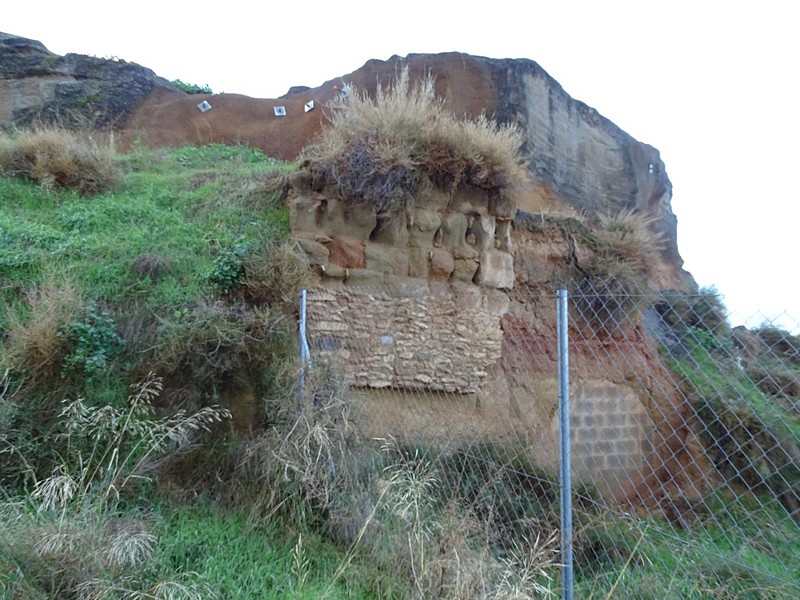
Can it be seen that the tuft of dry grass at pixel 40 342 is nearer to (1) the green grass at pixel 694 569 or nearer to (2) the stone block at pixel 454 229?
(2) the stone block at pixel 454 229

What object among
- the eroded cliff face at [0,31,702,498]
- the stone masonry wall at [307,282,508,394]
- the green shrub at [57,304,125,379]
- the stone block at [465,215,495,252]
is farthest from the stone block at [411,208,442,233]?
the green shrub at [57,304,125,379]

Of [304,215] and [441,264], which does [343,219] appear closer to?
[304,215]

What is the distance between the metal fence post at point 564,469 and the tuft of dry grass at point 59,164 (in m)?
7.20

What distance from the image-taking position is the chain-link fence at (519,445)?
139 inches

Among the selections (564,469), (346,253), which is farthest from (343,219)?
(564,469)

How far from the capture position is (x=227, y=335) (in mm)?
4992

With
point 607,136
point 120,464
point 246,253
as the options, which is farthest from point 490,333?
point 607,136

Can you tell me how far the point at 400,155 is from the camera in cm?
621

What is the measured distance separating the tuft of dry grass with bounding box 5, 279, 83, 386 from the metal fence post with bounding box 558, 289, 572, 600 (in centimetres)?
405

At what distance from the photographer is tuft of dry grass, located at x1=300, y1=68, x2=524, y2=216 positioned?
6.26m

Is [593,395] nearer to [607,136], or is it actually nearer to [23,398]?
[23,398]

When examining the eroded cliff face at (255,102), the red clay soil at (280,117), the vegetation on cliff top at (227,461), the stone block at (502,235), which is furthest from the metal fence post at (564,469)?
the red clay soil at (280,117)

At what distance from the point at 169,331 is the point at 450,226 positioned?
3374mm

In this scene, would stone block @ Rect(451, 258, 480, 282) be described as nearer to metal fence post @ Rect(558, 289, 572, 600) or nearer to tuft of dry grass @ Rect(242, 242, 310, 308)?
tuft of dry grass @ Rect(242, 242, 310, 308)
